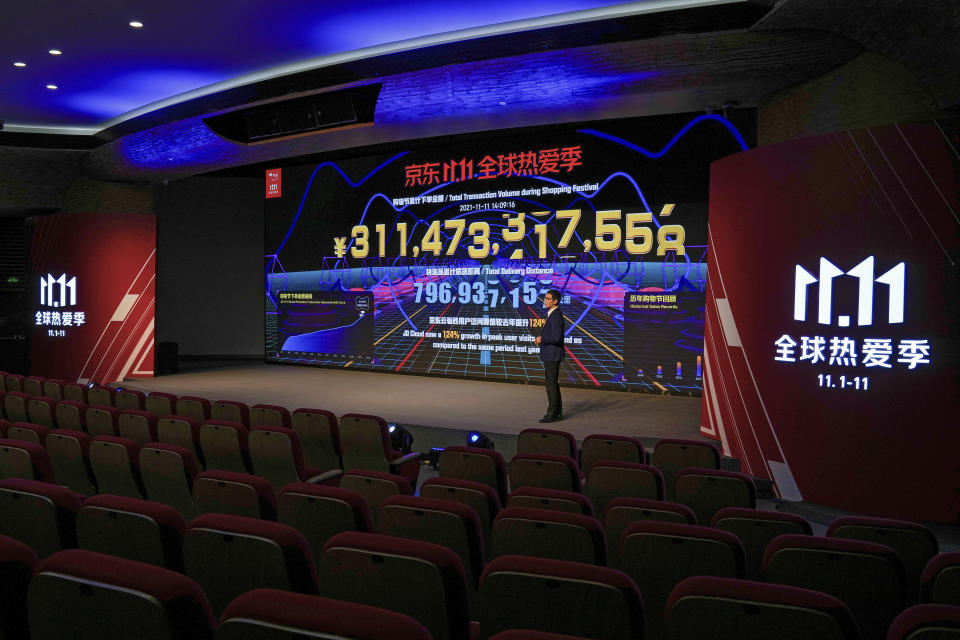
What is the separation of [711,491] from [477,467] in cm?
122

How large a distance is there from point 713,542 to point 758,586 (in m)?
0.53

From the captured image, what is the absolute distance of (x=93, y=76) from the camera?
27.8ft

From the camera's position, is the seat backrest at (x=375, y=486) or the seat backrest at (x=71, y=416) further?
the seat backrest at (x=71, y=416)

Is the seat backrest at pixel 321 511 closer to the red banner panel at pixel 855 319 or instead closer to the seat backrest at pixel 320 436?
the seat backrest at pixel 320 436

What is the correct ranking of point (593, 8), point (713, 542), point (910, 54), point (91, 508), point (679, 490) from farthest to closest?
point (593, 8), point (910, 54), point (679, 490), point (91, 508), point (713, 542)

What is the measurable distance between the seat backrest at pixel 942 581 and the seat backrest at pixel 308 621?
1632mm

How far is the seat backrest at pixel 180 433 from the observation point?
435 cm

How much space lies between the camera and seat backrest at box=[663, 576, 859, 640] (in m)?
1.42

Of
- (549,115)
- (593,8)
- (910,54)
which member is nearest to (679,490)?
(910,54)

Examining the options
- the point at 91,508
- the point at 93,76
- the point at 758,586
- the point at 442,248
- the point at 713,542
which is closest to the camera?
the point at 758,586

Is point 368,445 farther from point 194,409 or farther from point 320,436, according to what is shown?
point 194,409

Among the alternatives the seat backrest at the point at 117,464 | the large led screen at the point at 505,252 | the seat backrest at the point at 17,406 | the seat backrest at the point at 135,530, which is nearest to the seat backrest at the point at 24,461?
the seat backrest at the point at 117,464

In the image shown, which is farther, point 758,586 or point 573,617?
point 573,617

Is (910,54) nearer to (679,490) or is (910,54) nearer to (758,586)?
(679,490)
